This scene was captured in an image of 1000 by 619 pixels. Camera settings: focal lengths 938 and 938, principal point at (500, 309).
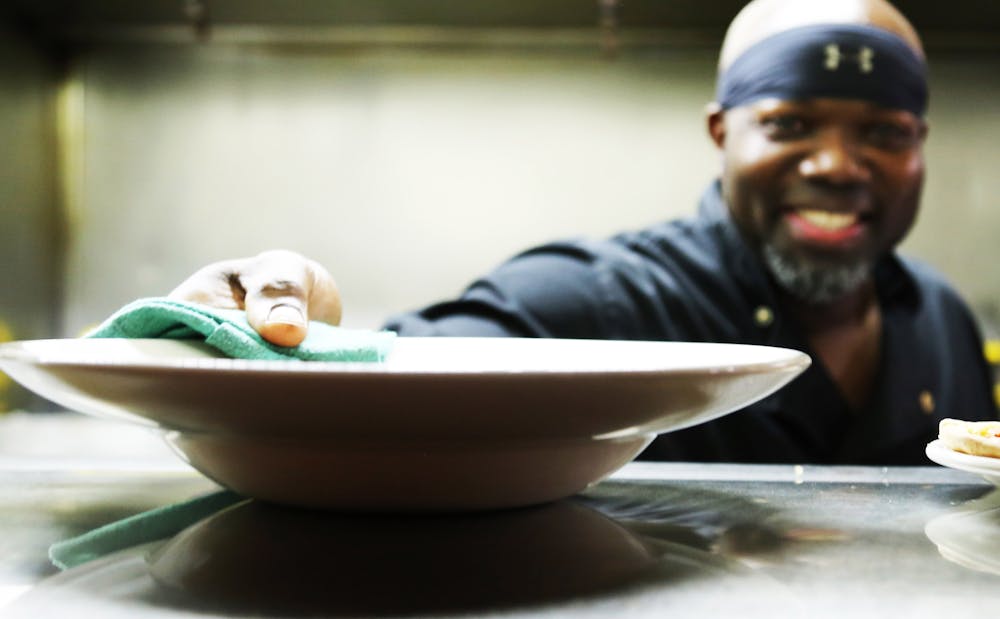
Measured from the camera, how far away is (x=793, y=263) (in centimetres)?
123

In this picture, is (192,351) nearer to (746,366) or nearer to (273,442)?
(273,442)

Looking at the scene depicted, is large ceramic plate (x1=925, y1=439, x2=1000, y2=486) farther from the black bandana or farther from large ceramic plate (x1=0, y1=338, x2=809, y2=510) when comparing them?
the black bandana

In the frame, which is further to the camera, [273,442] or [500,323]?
[500,323]

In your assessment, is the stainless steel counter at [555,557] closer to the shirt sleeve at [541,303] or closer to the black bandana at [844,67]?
the shirt sleeve at [541,303]

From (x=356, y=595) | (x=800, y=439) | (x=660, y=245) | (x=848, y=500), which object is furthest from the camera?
(x=660, y=245)

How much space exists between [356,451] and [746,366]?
0.12 m

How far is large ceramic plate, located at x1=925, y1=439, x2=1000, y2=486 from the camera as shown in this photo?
1.13 feet

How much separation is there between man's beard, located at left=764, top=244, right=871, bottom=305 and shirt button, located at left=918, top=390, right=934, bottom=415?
17 cm

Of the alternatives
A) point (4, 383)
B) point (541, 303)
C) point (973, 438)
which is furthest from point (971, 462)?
point (4, 383)

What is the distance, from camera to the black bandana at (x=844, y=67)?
3.81 ft

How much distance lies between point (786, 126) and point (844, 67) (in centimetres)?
10

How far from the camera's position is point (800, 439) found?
114cm

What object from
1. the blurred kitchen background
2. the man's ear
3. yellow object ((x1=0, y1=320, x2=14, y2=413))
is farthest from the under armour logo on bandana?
yellow object ((x1=0, y1=320, x2=14, y2=413))

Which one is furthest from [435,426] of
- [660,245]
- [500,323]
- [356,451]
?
[660,245]
